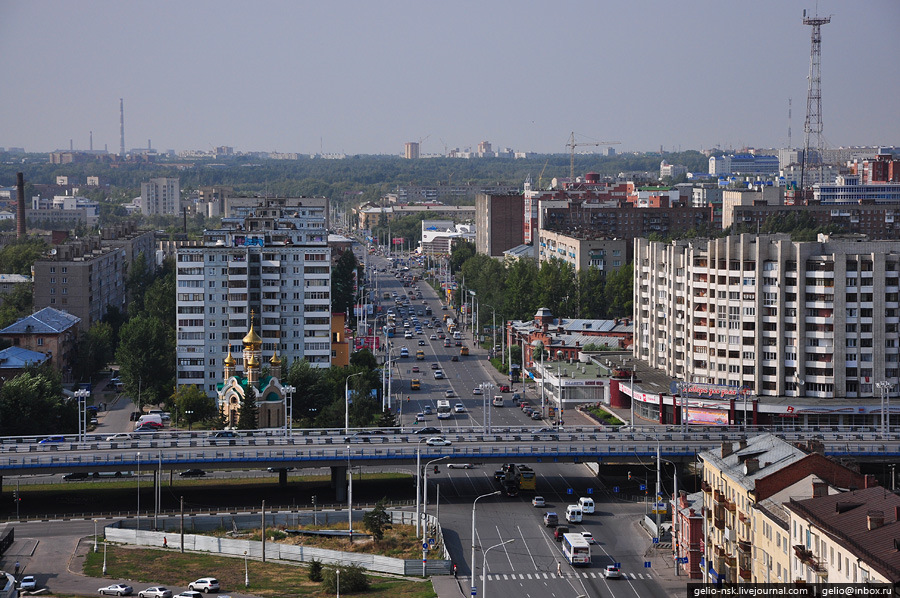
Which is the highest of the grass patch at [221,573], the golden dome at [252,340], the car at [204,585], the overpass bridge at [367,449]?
the golden dome at [252,340]

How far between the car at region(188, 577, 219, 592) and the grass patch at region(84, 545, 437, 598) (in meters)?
0.34

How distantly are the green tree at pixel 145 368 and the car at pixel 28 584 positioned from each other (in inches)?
1397

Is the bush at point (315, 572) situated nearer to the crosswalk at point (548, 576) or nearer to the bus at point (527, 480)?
the crosswalk at point (548, 576)

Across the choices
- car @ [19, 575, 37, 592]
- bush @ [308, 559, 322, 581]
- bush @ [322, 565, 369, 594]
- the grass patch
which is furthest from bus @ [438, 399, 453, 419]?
car @ [19, 575, 37, 592]

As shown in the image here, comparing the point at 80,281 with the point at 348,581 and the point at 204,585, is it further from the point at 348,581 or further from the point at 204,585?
the point at 348,581

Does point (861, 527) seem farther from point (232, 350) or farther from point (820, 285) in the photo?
point (232, 350)

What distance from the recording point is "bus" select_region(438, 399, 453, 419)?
260ft

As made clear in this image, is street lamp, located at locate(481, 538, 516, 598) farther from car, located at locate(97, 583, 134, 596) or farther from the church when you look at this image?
the church

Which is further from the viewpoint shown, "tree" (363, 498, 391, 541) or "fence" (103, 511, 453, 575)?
"tree" (363, 498, 391, 541)

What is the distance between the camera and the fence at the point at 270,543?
156ft

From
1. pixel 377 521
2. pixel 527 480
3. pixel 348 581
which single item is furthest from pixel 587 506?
pixel 348 581

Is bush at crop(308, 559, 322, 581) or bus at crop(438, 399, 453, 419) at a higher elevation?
bus at crop(438, 399, 453, 419)

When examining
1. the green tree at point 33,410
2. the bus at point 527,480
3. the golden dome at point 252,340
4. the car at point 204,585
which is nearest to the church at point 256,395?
the golden dome at point 252,340

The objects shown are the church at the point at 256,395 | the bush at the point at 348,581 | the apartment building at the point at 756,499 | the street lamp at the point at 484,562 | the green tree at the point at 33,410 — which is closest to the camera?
the apartment building at the point at 756,499
